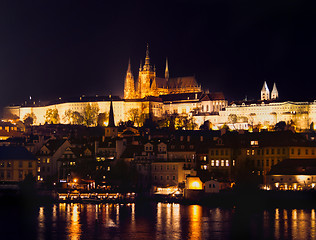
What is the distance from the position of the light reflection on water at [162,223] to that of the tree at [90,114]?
11908cm

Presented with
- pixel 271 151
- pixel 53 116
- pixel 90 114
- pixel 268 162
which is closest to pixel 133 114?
pixel 90 114

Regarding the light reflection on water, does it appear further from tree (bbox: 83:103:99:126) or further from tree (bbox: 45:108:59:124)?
tree (bbox: 45:108:59:124)

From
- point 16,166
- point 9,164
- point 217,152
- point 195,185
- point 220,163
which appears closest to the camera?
point 195,185

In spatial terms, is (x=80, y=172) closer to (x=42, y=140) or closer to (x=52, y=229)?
(x=42, y=140)

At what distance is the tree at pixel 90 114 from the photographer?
7259 inches

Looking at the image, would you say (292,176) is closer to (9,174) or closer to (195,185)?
(195,185)

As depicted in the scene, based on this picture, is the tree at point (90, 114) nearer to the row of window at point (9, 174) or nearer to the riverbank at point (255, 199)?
the row of window at point (9, 174)

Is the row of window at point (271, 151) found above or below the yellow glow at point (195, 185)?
above

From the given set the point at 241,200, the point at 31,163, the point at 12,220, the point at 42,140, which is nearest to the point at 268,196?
the point at 241,200

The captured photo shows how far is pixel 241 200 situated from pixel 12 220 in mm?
17344

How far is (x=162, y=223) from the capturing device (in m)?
54.7

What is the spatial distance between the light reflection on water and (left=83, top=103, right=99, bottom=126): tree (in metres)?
119

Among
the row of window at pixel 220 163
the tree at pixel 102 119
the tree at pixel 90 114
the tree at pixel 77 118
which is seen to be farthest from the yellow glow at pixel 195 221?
the tree at pixel 77 118

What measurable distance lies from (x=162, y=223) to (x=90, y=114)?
135 meters
